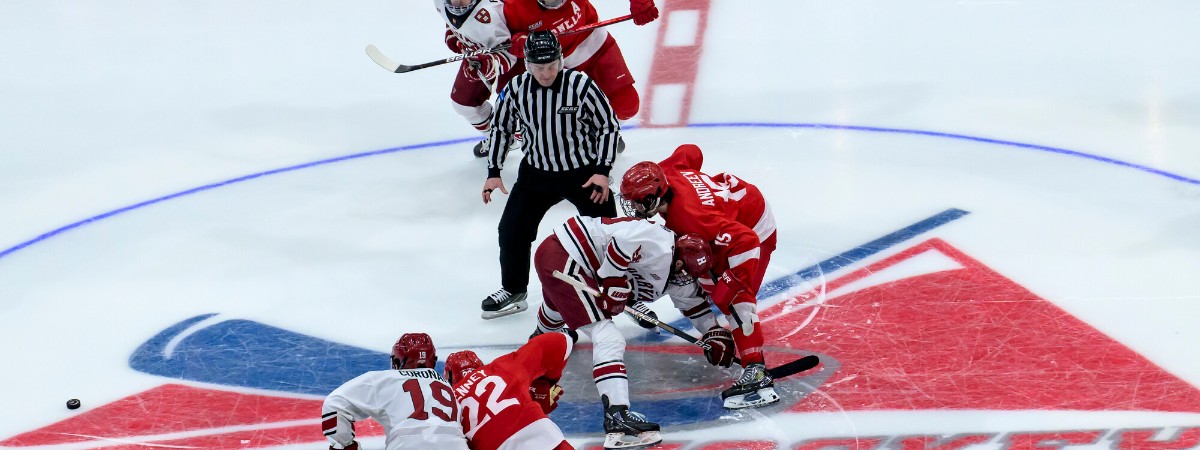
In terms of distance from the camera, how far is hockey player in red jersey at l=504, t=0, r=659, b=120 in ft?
20.4

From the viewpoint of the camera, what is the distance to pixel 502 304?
17.6ft

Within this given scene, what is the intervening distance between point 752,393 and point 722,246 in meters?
0.48

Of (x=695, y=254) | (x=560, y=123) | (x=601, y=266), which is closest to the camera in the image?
(x=695, y=254)

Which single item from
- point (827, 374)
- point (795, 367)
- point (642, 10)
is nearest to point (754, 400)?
point (795, 367)

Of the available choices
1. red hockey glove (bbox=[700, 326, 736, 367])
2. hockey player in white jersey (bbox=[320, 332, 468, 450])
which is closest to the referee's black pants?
red hockey glove (bbox=[700, 326, 736, 367])

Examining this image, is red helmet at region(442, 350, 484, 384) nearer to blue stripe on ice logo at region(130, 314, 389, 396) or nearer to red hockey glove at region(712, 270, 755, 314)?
blue stripe on ice logo at region(130, 314, 389, 396)

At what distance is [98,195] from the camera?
22.4ft

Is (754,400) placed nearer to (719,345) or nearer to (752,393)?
(752,393)

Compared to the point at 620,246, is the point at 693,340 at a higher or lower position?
lower

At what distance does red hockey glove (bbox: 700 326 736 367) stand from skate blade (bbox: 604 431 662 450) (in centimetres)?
52

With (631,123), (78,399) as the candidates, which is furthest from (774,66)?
(78,399)

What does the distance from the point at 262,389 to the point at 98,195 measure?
7.89 ft

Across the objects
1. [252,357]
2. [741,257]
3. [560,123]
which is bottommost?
[252,357]

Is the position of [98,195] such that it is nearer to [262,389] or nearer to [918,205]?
[262,389]
